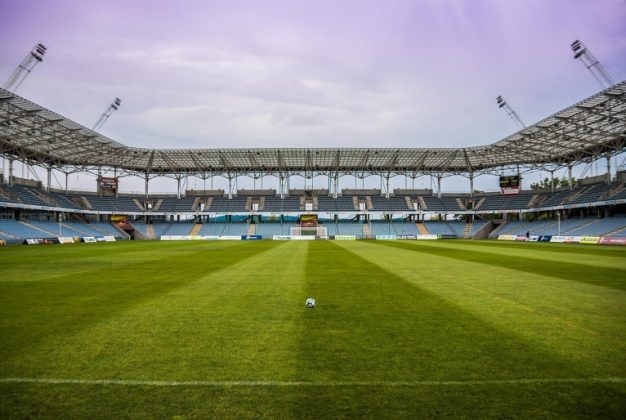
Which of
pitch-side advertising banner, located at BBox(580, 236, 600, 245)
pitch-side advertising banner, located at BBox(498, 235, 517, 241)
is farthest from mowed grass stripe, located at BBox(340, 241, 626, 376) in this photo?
pitch-side advertising banner, located at BBox(498, 235, 517, 241)

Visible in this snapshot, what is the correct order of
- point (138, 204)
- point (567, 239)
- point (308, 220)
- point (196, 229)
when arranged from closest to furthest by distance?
point (567, 239) → point (196, 229) → point (138, 204) → point (308, 220)

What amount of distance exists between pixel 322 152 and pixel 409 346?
62.6 meters

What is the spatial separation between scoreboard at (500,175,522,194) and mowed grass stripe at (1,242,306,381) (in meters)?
67.5

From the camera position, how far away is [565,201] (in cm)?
5953

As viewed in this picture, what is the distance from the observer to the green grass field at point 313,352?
3984 mm

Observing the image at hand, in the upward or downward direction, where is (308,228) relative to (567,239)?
upward

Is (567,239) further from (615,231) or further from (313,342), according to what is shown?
(313,342)

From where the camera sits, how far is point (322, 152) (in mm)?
67188

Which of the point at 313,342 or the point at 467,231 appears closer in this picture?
the point at 313,342

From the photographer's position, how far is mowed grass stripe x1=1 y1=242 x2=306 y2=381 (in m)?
4.92

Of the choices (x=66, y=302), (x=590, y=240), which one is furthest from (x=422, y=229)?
(x=66, y=302)

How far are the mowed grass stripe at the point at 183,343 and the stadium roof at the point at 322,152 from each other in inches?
1596

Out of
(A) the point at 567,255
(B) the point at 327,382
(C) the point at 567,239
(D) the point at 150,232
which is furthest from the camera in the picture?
(D) the point at 150,232

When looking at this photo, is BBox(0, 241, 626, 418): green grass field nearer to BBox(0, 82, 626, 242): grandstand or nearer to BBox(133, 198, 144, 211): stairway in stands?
BBox(0, 82, 626, 242): grandstand
